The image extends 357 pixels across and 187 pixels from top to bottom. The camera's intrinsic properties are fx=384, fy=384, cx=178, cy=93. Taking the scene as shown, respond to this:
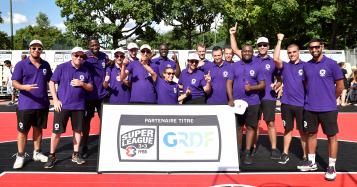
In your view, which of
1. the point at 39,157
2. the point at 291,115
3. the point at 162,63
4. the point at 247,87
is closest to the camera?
the point at 247,87

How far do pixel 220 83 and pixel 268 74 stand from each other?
936 millimetres

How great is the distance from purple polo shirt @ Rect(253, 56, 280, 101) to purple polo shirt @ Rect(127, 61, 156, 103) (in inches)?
78.4

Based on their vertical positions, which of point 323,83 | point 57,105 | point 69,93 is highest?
point 323,83

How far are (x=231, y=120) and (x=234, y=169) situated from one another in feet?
2.57

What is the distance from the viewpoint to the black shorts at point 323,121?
6.08 m

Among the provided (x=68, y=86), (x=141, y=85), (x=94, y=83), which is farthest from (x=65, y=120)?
(x=141, y=85)

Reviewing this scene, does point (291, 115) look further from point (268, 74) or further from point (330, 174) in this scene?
point (330, 174)

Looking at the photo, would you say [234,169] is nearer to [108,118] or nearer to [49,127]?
[108,118]

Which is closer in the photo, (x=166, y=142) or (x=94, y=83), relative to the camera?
(x=166, y=142)

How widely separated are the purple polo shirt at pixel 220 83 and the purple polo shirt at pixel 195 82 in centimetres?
20

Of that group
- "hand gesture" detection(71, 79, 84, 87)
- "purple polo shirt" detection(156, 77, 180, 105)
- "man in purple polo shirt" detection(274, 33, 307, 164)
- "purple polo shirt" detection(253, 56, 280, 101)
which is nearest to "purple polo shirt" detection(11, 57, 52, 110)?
"hand gesture" detection(71, 79, 84, 87)

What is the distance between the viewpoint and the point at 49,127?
38.7 feet

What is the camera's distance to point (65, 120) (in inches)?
262

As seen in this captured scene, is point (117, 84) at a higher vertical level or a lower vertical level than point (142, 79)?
lower
